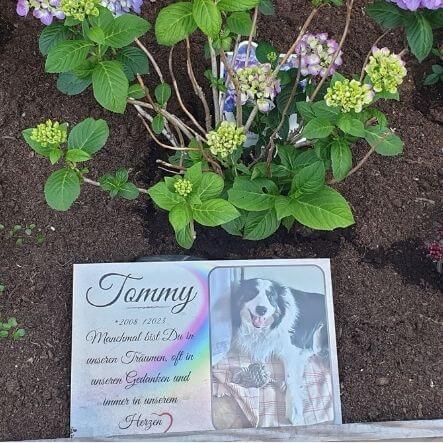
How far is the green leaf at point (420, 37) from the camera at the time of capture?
106cm

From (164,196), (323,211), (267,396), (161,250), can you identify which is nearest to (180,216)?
(164,196)

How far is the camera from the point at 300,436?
1.27m

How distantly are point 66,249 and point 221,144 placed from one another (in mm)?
539

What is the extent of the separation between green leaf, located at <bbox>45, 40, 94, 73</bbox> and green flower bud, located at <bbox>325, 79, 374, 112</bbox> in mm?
428

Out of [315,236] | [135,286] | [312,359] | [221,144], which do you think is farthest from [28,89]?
[312,359]

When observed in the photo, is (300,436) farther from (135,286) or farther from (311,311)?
(135,286)

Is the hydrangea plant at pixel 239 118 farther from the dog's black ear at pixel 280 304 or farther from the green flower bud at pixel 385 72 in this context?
the dog's black ear at pixel 280 304

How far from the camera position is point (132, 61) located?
1.17 meters

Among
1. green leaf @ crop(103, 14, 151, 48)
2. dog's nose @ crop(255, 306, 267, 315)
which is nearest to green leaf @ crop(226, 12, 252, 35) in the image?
green leaf @ crop(103, 14, 151, 48)

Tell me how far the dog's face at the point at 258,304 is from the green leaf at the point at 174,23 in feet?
1.90

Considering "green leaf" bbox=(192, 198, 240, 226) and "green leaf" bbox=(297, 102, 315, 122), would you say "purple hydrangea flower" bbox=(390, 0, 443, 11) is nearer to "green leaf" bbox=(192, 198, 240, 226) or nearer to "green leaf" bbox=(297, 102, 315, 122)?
"green leaf" bbox=(297, 102, 315, 122)

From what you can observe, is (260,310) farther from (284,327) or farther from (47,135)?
(47,135)

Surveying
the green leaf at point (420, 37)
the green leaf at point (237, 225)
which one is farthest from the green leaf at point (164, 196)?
the green leaf at point (420, 37)

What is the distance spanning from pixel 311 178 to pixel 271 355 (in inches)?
17.0
